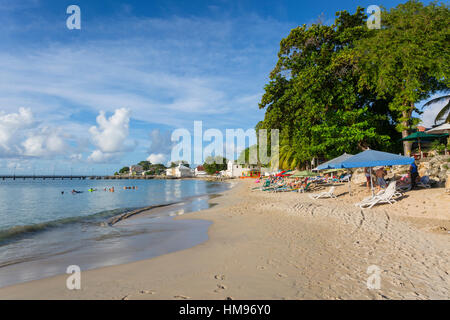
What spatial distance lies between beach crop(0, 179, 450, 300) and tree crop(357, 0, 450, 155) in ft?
39.5

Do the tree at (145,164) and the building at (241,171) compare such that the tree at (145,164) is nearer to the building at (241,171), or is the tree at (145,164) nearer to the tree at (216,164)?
the tree at (216,164)

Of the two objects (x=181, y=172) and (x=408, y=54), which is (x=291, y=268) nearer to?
(x=408, y=54)

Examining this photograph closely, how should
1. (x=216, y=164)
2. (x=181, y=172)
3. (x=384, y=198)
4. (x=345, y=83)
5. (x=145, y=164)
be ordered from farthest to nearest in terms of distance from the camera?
(x=145, y=164)
(x=181, y=172)
(x=216, y=164)
(x=345, y=83)
(x=384, y=198)

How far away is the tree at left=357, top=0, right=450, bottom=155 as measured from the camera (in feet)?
51.4

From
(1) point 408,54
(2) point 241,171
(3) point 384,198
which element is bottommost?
(2) point 241,171

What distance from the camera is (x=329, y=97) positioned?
65.3 ft

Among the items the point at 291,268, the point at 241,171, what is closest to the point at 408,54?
the point at 291,268

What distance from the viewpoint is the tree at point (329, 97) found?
19422 mm

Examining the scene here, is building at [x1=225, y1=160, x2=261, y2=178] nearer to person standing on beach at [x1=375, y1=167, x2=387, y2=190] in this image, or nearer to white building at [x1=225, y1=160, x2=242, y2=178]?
white building at [x1=225, y1=160, x2=242, y2=178]

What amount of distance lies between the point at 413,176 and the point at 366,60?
399 inches

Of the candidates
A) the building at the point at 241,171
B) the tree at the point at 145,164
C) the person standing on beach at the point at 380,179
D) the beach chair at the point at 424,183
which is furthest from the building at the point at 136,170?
the beach chair at the point at 424,183

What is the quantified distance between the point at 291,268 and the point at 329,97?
18432mm

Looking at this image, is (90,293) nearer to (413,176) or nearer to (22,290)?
(22,290)

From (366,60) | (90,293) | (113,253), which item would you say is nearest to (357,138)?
(366,60)
